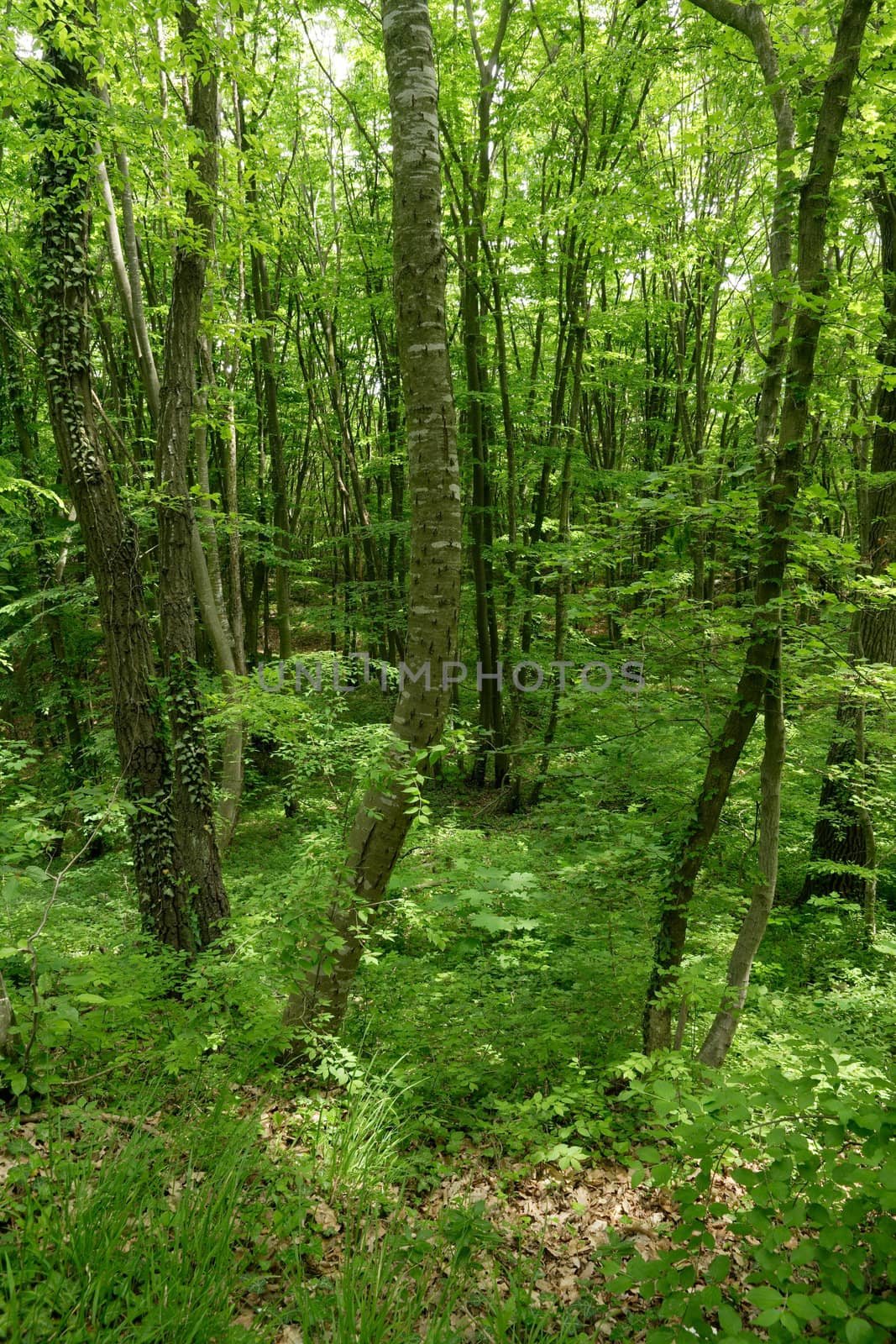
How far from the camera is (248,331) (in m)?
5.62

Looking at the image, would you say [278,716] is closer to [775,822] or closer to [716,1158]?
[775,822]

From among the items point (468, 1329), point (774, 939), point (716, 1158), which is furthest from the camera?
point (774, 939)

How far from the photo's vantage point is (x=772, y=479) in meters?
3.49

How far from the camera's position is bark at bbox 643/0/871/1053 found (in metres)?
3.07

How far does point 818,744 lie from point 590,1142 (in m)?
6.05

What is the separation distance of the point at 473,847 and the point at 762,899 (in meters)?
Answer: 2.95

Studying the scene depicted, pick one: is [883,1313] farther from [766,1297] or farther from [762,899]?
[762,899]

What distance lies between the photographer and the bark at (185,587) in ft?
16.1

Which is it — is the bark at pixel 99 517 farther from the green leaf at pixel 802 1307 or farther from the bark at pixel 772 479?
the green leaf at pixel 802 1307

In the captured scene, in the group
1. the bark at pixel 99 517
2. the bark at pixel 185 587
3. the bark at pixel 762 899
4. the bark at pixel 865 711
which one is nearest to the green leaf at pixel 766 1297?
the bark at pixel 762 899

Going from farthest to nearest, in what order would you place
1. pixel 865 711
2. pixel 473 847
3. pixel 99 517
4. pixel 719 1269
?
pixel 473 847 < pixel 865 711 < pixel 99 517 < pixel 719 1269

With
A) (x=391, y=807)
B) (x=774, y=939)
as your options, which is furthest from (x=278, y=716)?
(x=774, y=939)

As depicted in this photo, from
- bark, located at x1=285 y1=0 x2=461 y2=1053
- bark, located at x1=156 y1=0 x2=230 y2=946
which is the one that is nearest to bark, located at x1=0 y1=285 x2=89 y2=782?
bark, located at x1=156 y1=0 x2=230 y2=946

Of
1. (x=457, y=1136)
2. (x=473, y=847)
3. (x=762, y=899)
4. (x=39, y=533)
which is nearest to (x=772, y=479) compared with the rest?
(x=762, y=899)
